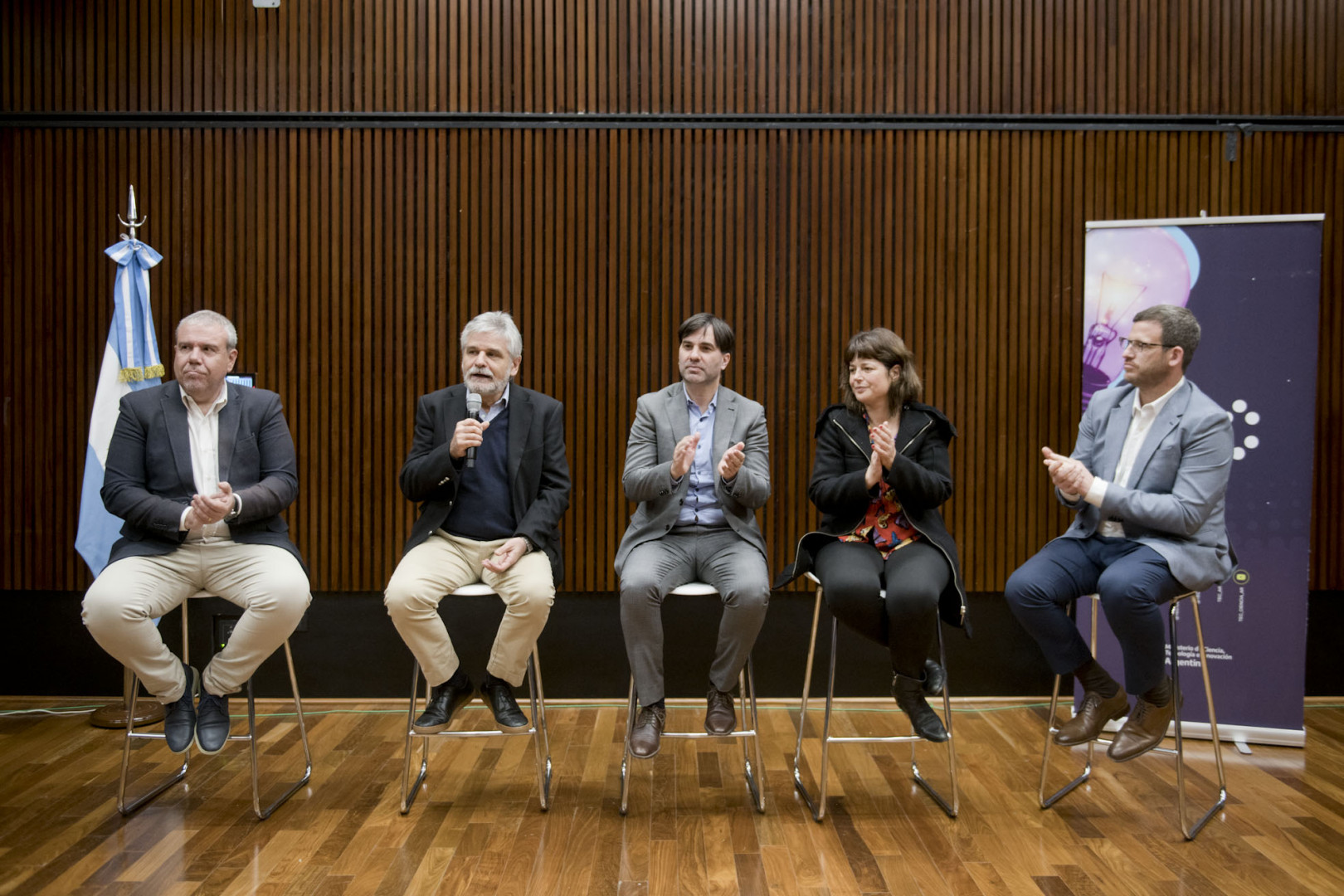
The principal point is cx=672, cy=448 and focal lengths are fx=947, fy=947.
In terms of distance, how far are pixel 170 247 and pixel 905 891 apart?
12.9 feet

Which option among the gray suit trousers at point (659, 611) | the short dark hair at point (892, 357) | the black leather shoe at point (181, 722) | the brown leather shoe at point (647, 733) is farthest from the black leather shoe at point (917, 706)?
the black leather shoe at point (181, 722)

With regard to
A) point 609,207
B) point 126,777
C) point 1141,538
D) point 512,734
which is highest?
point 609,207

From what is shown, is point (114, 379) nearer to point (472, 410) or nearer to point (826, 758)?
point (472, 410)

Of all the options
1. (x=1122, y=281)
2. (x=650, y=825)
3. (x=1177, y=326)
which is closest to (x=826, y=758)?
(x=650, y=825)

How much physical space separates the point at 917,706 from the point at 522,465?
153 cm

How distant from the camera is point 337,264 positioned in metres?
4.27

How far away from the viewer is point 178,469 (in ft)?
10.4

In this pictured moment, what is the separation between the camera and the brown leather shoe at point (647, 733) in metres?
2.89

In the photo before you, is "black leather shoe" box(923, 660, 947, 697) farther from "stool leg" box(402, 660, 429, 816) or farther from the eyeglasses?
"stool leg" box(402, 660, 429, 816)

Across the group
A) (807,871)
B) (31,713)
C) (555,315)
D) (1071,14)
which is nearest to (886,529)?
(807,871)

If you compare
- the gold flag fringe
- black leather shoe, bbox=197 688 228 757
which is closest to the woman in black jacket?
black leather shoe, bbox=197 688 228 757

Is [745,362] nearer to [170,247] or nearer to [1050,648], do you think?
[1050,648]

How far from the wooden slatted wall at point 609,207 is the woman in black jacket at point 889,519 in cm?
99

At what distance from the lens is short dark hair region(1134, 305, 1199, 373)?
304 cm
